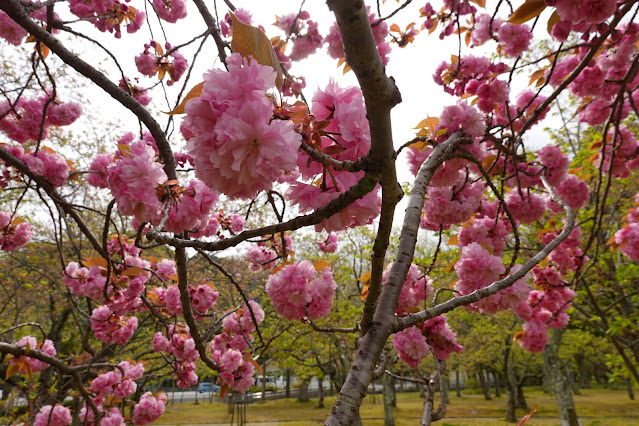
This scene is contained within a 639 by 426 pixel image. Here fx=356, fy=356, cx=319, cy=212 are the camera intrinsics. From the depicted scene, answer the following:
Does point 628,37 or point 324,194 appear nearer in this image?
point 324,194

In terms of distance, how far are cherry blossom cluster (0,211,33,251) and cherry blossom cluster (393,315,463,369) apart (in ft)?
10.2

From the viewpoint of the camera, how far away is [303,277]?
2070mm

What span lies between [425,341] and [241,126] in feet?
6.32

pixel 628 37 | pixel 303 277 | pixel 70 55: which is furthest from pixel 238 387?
pixel 628 37

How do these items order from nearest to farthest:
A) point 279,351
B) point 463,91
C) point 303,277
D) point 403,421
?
1. point 303,277
2. point 463,91
3. point 279,351
4. point 403,421

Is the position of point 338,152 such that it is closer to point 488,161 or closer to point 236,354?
point 488,161

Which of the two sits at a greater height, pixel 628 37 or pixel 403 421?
pixel 628 37

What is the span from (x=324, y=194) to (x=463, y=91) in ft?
8.01

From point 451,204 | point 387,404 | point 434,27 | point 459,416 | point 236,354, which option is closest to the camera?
point 451,204

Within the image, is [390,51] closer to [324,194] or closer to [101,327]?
[324,194]

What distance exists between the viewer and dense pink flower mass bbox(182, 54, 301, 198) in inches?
22.2

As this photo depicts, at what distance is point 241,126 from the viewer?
56 centimetres

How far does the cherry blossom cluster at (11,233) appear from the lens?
297 centimetres

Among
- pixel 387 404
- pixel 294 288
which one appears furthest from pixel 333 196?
pixel 387 404
